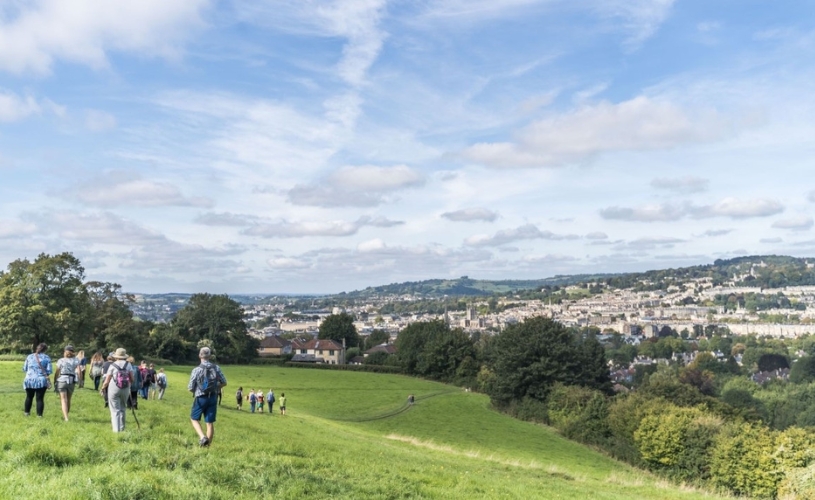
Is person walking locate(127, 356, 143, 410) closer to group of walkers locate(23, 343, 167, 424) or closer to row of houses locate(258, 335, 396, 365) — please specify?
group of walkers locate(23, 343, 167, 424)

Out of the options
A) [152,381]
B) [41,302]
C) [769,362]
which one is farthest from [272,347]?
[769,362]

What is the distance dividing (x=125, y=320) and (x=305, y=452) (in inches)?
2260

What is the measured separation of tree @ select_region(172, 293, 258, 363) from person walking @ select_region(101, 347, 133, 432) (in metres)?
82.9

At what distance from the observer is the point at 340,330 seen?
137375 mm

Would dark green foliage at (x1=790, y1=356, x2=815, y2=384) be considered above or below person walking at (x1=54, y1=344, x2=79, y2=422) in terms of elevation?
below

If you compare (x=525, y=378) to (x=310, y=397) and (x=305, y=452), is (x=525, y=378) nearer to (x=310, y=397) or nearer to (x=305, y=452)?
(x=310, y=397)

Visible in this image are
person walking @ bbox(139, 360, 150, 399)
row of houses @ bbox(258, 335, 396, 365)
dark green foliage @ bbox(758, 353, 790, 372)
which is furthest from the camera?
dark green foliage @ bbox(758, 353, 790, 372)

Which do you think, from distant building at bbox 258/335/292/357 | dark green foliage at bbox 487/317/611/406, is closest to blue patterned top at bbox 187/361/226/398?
dark green foliage at bbox 487/317/611/406

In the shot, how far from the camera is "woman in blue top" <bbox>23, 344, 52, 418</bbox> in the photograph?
14.1 metres

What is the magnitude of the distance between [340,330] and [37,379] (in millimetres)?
124478

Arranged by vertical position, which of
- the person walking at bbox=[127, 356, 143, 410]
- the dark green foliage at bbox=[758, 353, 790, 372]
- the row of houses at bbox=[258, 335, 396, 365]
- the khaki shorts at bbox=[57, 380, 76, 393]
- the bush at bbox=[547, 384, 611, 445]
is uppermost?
the khaki shorts at bbox=[57, 380, 76, 393]

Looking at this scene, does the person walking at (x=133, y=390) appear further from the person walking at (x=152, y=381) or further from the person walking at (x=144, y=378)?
the person walking at (x=152, y=381)

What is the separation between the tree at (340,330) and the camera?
137m

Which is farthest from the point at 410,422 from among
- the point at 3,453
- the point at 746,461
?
the point at 3,453
